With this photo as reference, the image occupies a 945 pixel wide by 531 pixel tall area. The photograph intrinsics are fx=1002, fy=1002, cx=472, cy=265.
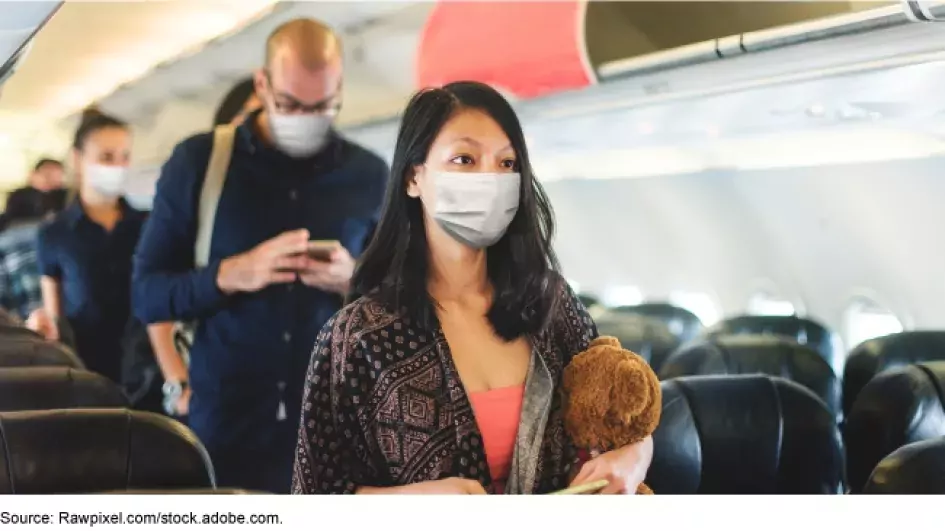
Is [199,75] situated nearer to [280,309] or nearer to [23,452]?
[280,309]

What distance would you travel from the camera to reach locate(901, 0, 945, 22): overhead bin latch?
201 cm

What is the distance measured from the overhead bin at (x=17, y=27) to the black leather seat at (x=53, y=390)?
0.67 m

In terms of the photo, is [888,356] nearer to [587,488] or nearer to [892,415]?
[892,415]

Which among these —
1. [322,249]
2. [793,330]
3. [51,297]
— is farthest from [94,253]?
[793,330]

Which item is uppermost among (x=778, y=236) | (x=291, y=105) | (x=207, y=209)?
(x=291, y=105)

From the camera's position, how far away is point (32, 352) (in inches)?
91.6

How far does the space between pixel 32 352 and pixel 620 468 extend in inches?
55.0

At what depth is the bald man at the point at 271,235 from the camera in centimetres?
207

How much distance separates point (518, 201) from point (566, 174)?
22.5 inches

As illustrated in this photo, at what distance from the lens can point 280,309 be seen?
2.10 metres

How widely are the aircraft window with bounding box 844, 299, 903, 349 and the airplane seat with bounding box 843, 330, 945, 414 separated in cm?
3

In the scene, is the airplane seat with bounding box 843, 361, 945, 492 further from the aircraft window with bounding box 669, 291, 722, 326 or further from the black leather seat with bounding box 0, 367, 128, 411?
the black leather seat with bounding box 0, 367, 128, 411
